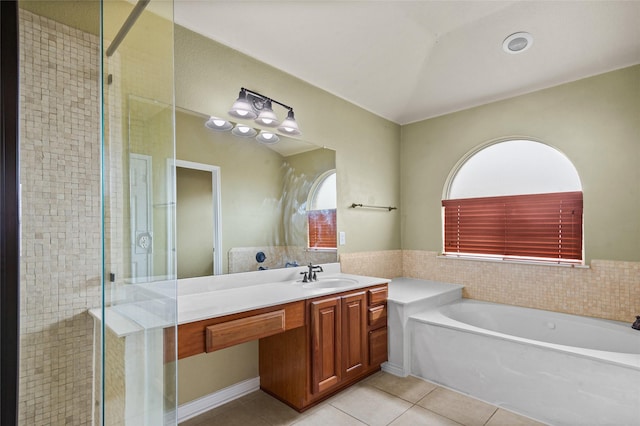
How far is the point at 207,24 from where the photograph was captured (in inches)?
85.7

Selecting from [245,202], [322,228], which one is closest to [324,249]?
[322,228]

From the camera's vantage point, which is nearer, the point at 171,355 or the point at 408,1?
the point at 171,355

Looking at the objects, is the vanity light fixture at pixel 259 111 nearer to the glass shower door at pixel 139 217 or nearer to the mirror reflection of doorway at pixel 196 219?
the mirror reflection of doorway at pixel 196 219

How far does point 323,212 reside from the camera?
119 inches

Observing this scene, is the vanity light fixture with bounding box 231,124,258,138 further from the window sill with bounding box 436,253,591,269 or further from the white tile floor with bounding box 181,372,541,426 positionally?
the window sill with bounding box 436,253,591,269

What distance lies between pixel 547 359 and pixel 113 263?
2.58 m

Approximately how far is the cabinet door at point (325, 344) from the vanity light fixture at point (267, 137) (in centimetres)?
130

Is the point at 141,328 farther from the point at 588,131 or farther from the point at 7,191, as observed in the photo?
the point at 588,131

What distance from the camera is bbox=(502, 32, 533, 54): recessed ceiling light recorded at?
2488 mm

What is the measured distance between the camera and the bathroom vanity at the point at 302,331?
1.73 meters

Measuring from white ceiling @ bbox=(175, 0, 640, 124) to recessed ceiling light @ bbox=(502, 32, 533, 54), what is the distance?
38 mm

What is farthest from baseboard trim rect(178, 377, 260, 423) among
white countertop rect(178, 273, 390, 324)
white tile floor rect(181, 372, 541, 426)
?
white countertop rect(178, 273, 390, 324)

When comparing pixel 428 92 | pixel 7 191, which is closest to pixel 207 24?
pixel 7 191

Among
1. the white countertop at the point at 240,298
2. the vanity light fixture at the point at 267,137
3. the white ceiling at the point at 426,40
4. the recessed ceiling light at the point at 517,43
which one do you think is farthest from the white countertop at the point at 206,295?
the recessed ceiling light at the point at 517,43
